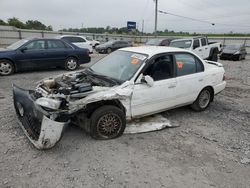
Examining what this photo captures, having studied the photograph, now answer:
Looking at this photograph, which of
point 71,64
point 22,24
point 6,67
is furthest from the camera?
point 22,24

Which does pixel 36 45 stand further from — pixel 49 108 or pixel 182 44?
pixel 182 44

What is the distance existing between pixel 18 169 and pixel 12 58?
21.3ft

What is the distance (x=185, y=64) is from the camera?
4.54 metres

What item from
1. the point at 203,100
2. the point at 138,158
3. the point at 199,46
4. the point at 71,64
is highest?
the point at 199,46

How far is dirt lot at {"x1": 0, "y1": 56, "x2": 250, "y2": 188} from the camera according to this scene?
2.69 m

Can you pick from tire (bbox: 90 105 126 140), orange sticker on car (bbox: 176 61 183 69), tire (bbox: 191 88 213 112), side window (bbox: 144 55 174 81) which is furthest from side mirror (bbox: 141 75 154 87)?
tire (bbox: 191 88 213 112)

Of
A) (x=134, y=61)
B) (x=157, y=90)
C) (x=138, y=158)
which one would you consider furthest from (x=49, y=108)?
(x=157, y=90)

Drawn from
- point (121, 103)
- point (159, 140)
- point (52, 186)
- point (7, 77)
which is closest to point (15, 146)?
point (52, 186)

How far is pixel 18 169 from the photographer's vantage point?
9.27 ft

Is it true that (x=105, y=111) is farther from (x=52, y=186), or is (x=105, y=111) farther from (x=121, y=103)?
(x=52, y=186)

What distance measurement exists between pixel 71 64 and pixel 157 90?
6.73m

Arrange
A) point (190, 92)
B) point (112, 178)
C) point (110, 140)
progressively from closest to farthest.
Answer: point (112, 178), point (110, 140), point (190, 92)

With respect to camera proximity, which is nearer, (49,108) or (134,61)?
(49,108)

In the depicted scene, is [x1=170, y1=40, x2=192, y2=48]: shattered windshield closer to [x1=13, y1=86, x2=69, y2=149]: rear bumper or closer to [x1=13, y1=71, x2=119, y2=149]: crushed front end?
[x1=13, y1=71, x2=119, y2=149]: crushed front end
